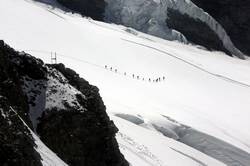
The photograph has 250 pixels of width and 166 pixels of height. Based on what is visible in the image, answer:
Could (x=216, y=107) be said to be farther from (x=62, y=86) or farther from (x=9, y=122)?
(x=9, y=122)

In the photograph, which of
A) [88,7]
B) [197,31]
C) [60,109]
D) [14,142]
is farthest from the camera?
[197,31]

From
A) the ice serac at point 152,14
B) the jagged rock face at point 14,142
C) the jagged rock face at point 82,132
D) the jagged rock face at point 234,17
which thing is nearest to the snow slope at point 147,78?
the ice serac at point 152,14

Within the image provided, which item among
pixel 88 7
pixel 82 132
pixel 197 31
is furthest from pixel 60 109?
pixel 197 31

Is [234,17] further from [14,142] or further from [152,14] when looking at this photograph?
[14,142]

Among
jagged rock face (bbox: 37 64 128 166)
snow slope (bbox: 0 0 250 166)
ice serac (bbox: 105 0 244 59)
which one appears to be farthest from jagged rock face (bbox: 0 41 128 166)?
ice serac (bbox: 105 0 244 59)

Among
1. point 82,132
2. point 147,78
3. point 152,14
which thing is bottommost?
point 147,78

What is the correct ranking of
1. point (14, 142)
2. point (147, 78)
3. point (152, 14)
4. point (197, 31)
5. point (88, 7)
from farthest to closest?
1. point (197, 31)
2. point (88, 7)
3. point (152, 14)
4. point (147, 78)
5. point (14, 142)

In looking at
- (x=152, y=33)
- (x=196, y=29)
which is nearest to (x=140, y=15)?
(x=152, y=33)
